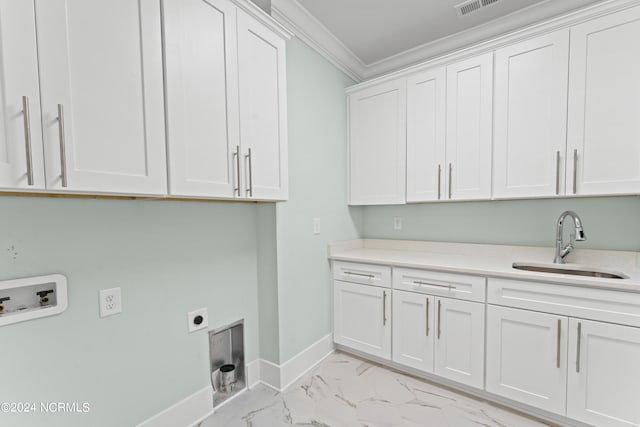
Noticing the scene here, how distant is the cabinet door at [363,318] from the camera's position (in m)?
2.12

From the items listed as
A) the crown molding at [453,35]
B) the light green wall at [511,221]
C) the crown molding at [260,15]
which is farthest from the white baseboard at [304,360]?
the crown molding at [453,35]

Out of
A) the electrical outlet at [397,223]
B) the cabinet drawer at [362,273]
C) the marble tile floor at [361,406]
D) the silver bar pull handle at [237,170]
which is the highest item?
the silver bar pull handle at [237,170]

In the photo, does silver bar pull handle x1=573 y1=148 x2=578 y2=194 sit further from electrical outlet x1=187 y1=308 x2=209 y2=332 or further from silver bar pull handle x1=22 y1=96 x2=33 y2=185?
silver bar pull handle x1=22 y1=96 x2=33 y2=185

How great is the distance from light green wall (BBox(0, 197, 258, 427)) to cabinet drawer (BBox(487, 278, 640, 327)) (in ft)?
5.52

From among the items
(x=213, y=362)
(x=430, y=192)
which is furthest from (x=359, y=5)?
(x=213, y=362)

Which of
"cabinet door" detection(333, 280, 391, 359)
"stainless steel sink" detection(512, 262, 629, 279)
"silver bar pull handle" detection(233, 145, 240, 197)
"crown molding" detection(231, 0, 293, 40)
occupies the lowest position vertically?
"cabinet door" detection(333, 280, 391, 359)

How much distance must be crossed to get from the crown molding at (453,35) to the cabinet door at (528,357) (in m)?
1.72

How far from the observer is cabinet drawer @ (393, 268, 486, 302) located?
1.76 metres

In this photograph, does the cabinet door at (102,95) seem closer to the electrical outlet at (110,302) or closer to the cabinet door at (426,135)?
the electrical outlet at (110,302)

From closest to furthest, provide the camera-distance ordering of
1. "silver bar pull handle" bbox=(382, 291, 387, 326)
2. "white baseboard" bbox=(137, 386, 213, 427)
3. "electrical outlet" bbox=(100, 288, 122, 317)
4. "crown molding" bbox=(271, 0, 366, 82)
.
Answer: "electrical outlet" bbox=(100, 288, 122, 317), "white baseboard" bbox=(137, 386, 213, 427), "crown molding" bbox=(271, 0, 366, 82), "silver bar pull handle" bbox=(382, 291, 387, 326)

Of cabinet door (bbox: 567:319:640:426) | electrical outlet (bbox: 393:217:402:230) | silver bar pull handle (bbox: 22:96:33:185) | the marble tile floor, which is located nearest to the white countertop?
electrical outlet (bbox: 393:217:402:230)

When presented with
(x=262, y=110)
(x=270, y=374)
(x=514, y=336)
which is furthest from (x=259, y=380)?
(x=262, y=110)

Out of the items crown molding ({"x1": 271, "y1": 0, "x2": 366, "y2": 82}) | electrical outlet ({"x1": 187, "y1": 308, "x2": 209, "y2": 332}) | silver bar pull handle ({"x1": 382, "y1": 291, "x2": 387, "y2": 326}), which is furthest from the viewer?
silver bar pull handle ({"x1": 382, "y1": 291, "x2": 387, "y2": 326})

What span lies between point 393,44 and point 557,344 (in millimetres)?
2382
